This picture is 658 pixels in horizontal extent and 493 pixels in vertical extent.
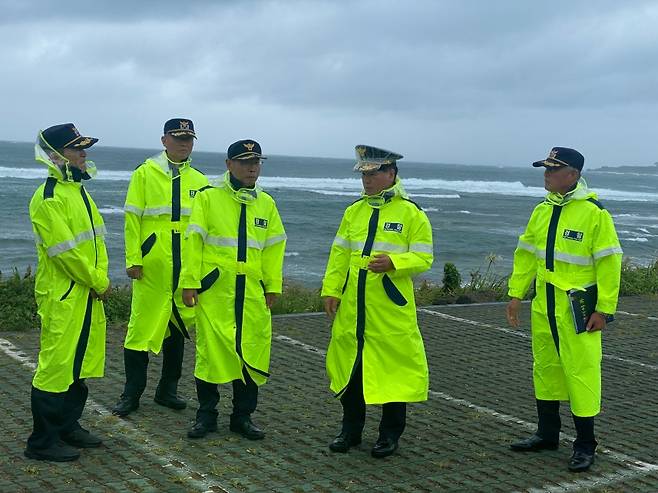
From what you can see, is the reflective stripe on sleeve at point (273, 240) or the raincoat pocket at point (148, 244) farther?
the raincoat pocket at point (148, 244)

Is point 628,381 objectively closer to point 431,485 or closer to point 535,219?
point 535,219

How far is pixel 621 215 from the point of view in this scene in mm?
61094

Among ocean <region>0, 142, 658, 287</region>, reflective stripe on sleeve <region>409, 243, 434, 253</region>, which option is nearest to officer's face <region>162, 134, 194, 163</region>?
reflective stripe on sleeve <region>409, 243, 434, 253</region>

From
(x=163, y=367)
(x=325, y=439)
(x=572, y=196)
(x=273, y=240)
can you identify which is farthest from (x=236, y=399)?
(x=572, y=196)

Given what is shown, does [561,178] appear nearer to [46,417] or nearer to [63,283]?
[63,283]

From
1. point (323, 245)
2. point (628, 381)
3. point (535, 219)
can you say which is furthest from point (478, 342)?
point (323, 245)

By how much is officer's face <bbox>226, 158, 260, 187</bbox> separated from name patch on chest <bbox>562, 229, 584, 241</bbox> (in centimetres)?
224

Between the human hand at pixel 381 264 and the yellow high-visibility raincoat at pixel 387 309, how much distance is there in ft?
0.30

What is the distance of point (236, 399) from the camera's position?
7.02 metres

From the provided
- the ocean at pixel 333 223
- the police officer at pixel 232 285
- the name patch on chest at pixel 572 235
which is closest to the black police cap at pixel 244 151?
the police officer at pixel 232 285

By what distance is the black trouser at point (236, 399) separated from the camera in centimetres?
695

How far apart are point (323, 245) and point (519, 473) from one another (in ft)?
103

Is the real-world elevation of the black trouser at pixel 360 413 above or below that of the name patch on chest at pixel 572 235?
below

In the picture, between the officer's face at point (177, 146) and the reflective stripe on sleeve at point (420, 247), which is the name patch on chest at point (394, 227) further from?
the officer's face at point (177, 146)
